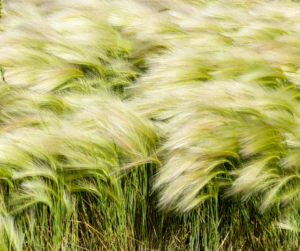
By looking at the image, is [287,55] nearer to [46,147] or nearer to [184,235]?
[184,235]

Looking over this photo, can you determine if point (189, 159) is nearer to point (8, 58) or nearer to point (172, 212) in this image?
point (172, 212)

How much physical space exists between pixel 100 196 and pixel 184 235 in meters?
0.26

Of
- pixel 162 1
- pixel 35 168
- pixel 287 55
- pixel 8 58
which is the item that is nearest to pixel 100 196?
pixel 35 168

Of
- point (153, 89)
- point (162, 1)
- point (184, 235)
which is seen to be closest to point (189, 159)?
point (184, 235)

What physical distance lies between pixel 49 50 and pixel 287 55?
0.91 m

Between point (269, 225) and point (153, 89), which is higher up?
point (153, 89)

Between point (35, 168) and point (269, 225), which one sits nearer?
point (35, 168)

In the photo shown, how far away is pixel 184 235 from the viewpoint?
974mm

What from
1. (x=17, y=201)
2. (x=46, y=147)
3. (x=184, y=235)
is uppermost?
(x=46, y=147)

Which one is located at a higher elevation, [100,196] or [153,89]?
[153,89]

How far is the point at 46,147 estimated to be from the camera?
883mm

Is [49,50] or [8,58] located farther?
[49,50]

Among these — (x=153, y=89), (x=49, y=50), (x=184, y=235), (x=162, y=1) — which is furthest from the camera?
(x=162, y=1)

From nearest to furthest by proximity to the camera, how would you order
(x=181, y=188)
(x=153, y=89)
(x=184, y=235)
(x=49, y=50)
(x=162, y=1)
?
1. (x=181, y=188)
2. (x=184, y=235)
3. (x=153, y=89)
4. (x=49, y=50)
5. (x=162, y=1)
